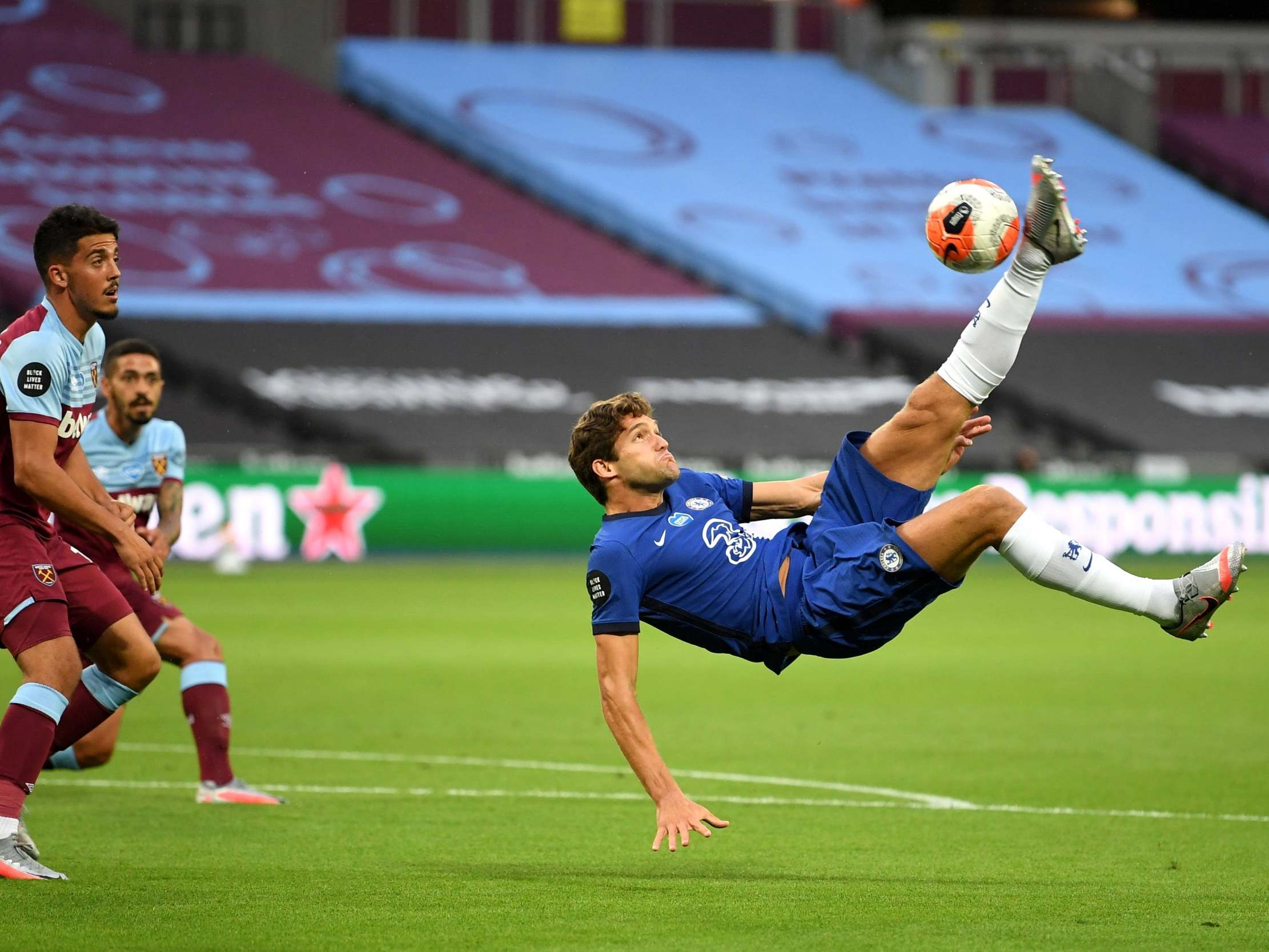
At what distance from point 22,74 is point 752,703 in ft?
89.9

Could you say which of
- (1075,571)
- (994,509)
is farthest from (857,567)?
(1075,571)

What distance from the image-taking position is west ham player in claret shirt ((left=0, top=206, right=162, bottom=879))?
22.9ft

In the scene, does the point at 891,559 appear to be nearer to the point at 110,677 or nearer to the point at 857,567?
the point at 857,567

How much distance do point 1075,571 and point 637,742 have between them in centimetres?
171

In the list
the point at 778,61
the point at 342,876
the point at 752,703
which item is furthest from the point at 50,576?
the point at 778,61

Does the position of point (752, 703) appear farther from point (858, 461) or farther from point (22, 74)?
point (22, 74)

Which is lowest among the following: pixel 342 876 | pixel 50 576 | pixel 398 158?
pixel 398 158

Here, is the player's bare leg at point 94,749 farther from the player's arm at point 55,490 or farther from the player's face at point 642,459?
the player's face at point 642,459

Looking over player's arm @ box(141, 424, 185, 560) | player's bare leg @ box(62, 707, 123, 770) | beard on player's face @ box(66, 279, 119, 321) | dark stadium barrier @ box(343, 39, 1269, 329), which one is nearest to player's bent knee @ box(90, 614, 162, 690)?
beard on player's face @ box(66, 279, 119, 321)

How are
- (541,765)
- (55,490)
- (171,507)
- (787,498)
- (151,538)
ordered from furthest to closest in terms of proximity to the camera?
(541,765) < (171,507) < (151,538) < (787,498) < (55,490)

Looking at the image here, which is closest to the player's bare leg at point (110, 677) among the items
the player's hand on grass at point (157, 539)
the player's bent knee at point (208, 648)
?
the player's hand on grass at point (157, 539)

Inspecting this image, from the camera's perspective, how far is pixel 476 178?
37.2 meters

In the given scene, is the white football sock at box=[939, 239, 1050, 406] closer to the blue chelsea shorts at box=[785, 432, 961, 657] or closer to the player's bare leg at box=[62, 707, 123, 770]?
the blue chelsea shorts at box=[785, 432, 961, 657]

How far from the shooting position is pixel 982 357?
7.04 metres
